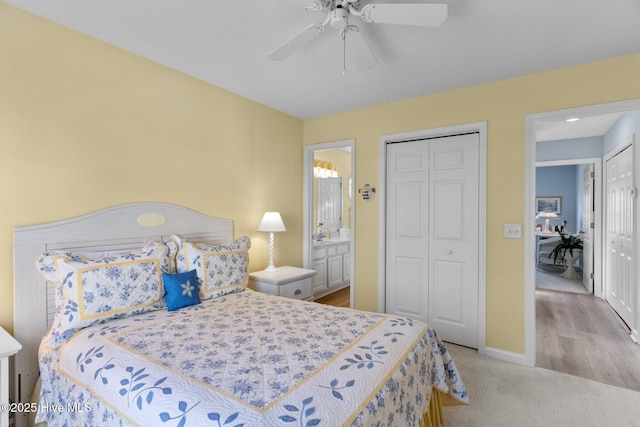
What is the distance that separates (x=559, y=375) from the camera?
8.47ft

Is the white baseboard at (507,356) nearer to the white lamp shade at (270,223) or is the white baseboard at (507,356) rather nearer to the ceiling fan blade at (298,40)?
the white lamp shade at (270,223)

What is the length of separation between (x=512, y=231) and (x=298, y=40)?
7.83 ft

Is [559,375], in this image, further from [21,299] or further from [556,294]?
[21,299]

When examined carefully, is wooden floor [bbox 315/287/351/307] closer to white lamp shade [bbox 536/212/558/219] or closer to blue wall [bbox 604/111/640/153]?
blue wall [bbox 604/111/640/153]

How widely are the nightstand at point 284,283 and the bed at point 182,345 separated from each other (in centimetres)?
49

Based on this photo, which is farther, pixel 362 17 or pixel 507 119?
pixel 507 119

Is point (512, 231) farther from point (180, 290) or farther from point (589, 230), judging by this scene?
point (589, 230)

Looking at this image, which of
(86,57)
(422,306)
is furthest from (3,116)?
(422,306)

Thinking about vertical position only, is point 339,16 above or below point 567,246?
above

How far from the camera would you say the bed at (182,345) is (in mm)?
1184

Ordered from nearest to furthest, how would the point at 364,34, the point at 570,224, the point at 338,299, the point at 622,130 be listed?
the point at 364,34, the point at 622,130, the point at 338,299, the point at 570,224

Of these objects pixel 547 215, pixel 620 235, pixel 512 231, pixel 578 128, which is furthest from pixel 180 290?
pixel 547 215

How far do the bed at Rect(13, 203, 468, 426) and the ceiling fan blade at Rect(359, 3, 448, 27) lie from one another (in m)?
1.61

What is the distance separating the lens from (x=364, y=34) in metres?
2.17
